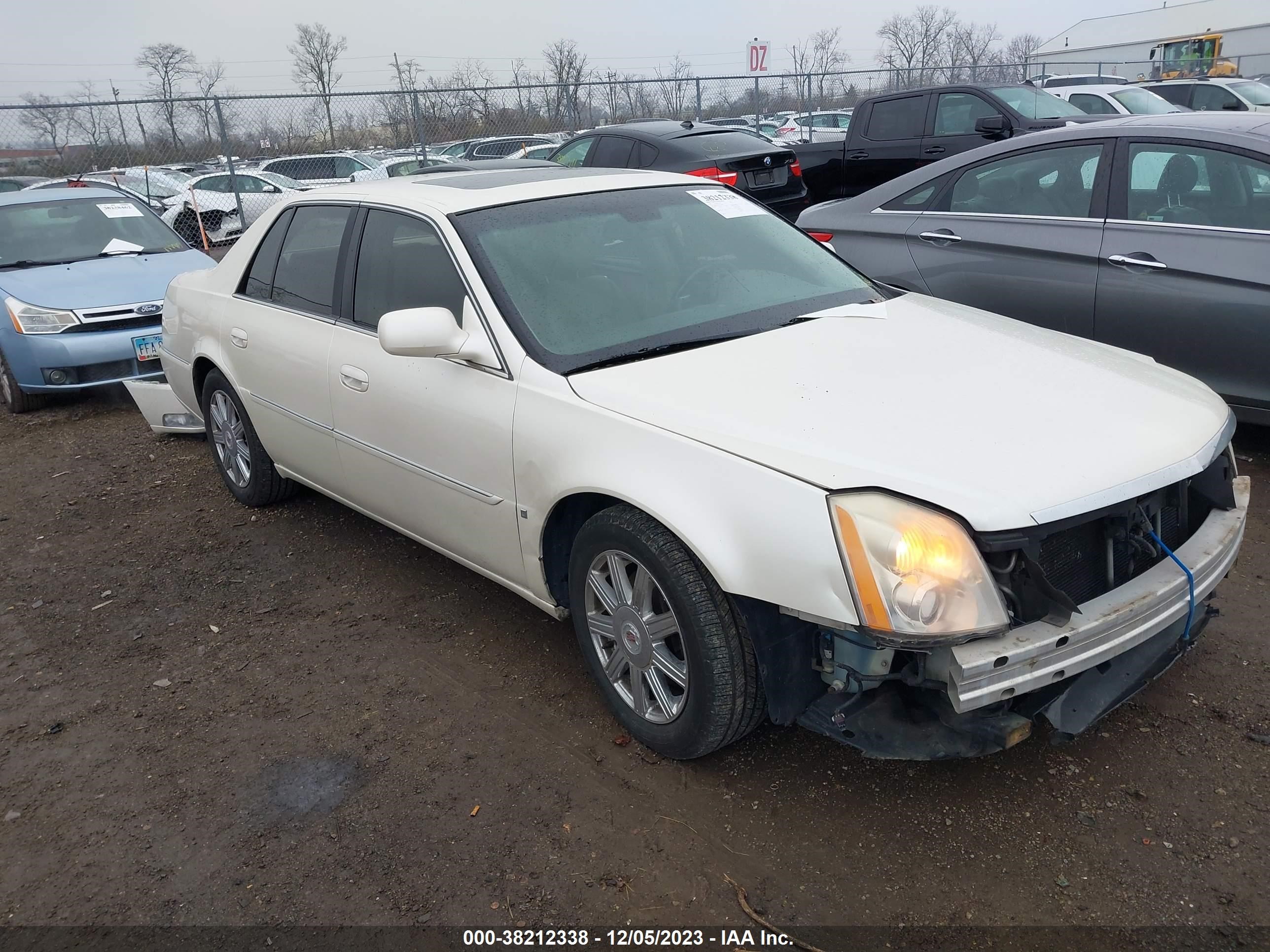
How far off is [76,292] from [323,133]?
12.9 meters

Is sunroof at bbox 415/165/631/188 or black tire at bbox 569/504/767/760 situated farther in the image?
sunroof at bbox 415/165/631/188

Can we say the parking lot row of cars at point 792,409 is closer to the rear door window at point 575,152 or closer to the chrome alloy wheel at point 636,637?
the chrome alloy wheel at point 636,637

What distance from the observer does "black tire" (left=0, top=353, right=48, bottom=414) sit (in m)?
7.23

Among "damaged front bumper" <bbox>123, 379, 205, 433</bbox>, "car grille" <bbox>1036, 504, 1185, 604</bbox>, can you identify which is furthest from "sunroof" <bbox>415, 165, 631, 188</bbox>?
"damaged front bumper" <bbox>123, 379, 205, 433</bbox>

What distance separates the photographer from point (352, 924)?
243cm

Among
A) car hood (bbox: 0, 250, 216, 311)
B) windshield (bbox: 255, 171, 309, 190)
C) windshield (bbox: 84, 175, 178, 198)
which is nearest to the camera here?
car hood (bbox: 0, 250, 216, 311)

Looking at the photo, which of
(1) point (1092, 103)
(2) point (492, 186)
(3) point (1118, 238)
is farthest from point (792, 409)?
(1) point (1092, 103)

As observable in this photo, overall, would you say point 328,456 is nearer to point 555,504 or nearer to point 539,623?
point 539,623

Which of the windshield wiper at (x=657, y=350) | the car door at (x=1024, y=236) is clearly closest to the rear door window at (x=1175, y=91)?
the car door at (x=1024, y=236)

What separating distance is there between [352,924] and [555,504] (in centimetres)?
124

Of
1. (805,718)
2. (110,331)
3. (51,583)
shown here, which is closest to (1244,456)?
(805,718)

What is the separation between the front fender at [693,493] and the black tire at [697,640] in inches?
2.9

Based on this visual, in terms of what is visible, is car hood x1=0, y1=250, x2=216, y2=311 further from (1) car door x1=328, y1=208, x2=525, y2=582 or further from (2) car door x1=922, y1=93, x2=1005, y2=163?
(2) car door x1=922, y1=93, x2=1005, y2=163

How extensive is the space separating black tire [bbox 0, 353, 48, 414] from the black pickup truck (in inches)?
302
